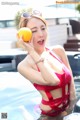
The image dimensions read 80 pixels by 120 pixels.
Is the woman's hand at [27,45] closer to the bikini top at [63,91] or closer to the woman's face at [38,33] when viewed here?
the woman's face at [38,33]

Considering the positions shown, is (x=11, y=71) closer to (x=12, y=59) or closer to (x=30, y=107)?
(x=12, y=59)

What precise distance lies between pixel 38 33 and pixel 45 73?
31 centimetres

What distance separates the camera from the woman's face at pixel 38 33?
7.07 feet

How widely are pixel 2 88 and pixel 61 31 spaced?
6.85 metres

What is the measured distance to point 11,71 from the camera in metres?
6.00

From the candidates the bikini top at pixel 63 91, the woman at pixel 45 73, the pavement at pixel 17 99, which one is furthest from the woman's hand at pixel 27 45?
the pavement at pixel 17 99

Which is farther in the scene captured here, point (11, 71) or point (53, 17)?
point (53, 17)

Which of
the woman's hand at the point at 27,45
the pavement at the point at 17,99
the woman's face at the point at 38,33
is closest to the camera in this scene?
the woman's hand at the point at 27,45

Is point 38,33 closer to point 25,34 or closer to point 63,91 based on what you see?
point 25,34

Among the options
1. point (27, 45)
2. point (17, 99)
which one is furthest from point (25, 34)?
point (17, 99)

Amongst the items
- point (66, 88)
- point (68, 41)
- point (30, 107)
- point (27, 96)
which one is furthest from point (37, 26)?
point (68, 41)

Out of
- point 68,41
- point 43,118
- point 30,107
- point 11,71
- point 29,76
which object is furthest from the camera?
point 68,41

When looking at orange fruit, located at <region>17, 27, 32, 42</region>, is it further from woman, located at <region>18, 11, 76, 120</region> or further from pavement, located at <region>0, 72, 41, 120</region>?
pavement, located at <region>0, 72, 41, 120</region>

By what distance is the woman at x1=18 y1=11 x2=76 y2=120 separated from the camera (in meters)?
2.07
